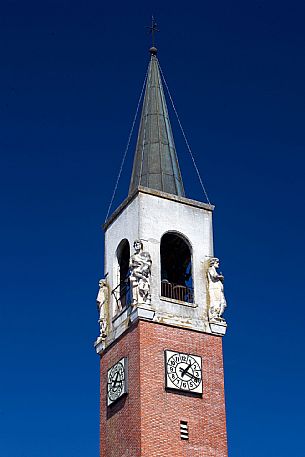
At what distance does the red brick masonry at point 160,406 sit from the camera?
41.5m

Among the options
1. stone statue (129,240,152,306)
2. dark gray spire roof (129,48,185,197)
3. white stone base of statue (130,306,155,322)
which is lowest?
white stone base of statue (130,306,155,322)

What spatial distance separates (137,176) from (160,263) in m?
5.80

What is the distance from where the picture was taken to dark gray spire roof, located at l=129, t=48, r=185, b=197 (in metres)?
49.3

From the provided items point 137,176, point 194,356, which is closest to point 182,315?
point 194,356

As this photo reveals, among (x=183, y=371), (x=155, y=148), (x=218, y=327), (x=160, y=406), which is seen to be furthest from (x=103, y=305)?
(x=155, y=148)

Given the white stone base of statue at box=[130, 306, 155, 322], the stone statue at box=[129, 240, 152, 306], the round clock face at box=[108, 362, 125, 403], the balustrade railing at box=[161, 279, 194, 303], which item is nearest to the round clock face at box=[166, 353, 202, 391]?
the white stone base of statue at box=[130, 306, 155, 322]

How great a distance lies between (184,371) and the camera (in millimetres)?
43562

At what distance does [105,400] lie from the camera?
45125 mm

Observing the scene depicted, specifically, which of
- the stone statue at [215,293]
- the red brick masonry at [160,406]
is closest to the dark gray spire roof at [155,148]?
the stone statue at [215,293]

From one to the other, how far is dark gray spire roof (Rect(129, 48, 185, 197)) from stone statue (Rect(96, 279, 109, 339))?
4882 millimetres

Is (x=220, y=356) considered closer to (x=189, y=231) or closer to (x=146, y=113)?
(x=189, y=231)

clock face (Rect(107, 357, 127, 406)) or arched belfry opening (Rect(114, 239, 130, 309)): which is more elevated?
arched belfry opening (Rect(114, 239, 130, 309))

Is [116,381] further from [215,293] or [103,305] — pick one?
[215,293]

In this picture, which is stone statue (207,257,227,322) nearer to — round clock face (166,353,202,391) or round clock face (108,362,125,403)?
round clock face (166,353,202,391)
